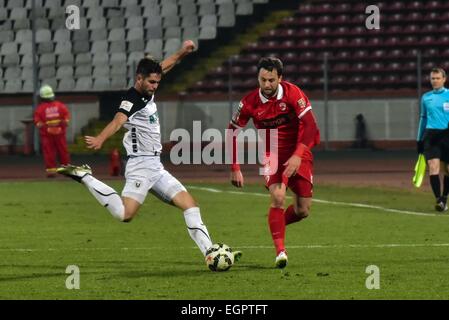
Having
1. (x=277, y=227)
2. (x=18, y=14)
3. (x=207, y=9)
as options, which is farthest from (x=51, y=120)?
(x=277, y=227)

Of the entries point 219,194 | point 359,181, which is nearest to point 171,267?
point 219,194

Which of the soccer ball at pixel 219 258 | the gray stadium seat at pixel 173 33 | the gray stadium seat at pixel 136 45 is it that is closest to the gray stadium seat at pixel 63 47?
the gray stadium seat at pixel 136 45

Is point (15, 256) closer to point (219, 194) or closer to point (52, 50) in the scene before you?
point (219, 194)

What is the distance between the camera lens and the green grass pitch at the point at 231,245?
10.6 m

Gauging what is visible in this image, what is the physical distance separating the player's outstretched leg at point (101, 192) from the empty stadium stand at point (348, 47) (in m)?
26.0

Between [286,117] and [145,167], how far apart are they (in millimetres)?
1478

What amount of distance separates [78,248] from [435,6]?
2714 centimetres

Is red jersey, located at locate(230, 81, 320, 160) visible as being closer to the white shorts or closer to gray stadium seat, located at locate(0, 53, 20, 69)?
the white shorts

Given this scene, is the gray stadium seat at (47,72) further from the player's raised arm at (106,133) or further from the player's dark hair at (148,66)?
the player's raised arm at (106,133)

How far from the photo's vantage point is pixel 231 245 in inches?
577

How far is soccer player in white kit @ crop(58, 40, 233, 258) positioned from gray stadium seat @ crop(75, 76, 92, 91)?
27330 millimetres

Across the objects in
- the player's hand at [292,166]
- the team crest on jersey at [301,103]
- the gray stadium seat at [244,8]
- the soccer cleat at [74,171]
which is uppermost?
the gray stadium seat at [244,8]

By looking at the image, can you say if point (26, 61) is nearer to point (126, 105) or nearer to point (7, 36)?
point (7, 36)

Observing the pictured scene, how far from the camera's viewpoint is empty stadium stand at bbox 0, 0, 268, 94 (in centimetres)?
4022
